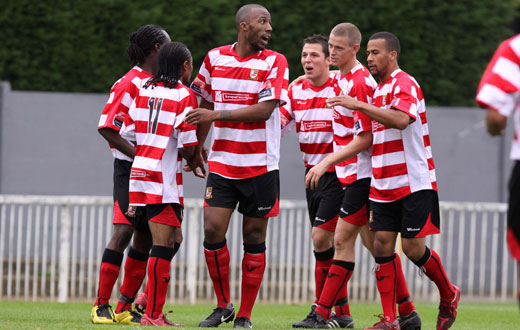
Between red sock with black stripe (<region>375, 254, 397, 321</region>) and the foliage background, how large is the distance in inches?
306

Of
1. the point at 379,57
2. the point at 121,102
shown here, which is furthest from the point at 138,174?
the point at 379,57

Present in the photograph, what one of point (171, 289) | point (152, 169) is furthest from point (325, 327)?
point (171, 289)

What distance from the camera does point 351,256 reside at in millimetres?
6965

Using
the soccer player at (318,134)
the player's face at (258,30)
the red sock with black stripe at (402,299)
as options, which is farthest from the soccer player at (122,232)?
the red sock with black stripe at (402,299)

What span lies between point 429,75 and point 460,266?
3.70 metres

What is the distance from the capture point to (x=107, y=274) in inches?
275

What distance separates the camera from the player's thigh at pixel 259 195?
22.0ft

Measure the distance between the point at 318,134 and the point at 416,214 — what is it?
4.86 feet

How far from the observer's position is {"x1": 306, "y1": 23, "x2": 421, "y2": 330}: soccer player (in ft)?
22.3

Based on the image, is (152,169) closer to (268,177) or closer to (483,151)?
(268,177)

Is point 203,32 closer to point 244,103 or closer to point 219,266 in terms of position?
point 244,103

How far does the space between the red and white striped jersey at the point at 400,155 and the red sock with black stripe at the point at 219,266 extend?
1.26 m

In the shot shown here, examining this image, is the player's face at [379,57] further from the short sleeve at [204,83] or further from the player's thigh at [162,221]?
the player's thigh at [162,221]

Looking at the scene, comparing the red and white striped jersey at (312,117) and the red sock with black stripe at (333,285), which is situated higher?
the red and white striped jersey at (312,117)
